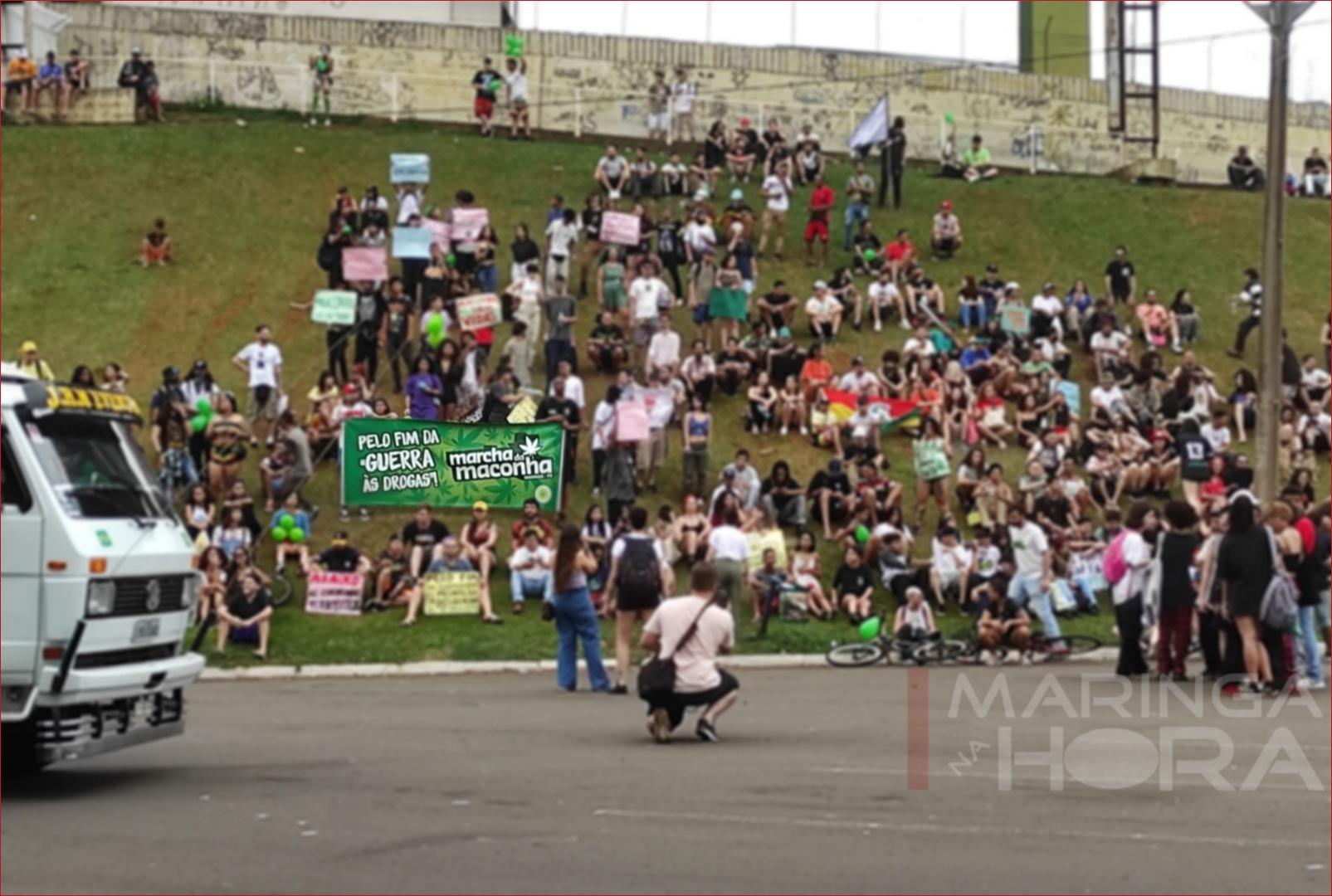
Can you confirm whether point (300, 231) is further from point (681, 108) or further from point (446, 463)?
point (446, 463)

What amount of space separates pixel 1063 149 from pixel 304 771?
38.3 m

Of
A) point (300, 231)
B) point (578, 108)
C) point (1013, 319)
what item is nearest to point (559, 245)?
point (1013, 319)

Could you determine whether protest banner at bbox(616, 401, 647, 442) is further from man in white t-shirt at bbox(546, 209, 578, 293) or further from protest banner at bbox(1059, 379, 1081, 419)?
protest banner at bbox(1059, 379, 1081, 419)

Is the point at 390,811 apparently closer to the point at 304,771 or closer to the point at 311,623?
the point at 304,771

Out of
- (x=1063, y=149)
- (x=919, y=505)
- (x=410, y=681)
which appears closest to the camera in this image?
(x=410, y=681)

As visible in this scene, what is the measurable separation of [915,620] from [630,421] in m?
6.72

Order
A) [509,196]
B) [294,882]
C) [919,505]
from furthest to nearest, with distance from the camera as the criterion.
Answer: [509,196] < [919,505] < [294,882]

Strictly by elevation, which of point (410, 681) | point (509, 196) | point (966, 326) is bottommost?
point (410, 681)

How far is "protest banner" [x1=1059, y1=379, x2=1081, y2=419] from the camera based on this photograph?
30.6 metres

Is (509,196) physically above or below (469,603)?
above

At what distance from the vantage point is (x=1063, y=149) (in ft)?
161

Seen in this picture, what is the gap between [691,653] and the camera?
611 inches

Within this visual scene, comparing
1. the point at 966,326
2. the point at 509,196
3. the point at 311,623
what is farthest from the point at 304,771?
the point at 509,196

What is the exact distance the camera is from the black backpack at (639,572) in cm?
1795
